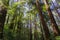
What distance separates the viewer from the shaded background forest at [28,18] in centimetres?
790

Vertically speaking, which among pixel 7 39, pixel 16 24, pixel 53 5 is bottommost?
pixel 7 39

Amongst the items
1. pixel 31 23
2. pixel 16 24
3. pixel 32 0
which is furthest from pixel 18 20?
pixel 31 23

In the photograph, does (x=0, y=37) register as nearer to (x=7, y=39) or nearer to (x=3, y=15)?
(x=3, y=15)

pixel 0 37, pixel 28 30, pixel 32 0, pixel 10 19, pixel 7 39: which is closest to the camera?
pixel 0 37

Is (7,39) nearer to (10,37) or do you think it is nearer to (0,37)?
(10,37)

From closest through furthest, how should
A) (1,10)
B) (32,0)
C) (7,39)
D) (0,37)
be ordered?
(0,37)
(1,10)
(7,39)
(32,0)

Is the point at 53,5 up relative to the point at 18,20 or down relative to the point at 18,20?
up

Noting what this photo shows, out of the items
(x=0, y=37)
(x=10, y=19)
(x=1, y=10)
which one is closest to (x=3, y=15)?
(x=1, y=10)

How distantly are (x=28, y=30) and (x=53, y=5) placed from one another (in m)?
13.6

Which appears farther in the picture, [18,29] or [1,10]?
[18,29]

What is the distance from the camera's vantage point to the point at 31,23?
32312 millimetres

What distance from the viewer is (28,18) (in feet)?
95.8

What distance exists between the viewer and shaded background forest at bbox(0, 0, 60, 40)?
7904 millimetres

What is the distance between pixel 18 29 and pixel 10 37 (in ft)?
22.3
